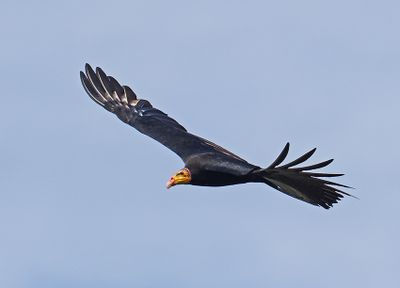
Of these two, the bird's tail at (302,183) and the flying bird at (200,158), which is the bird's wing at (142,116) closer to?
the flying bird at (200,158)

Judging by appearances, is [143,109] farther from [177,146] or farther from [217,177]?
[217,177]

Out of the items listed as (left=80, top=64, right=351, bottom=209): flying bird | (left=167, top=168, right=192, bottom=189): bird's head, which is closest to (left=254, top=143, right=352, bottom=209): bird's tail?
(left=80, top=64, right=351, bottom=209): flying bird

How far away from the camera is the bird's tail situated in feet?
94.7

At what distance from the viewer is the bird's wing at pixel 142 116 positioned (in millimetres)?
33531

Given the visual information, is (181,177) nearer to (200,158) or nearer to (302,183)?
(200,158)

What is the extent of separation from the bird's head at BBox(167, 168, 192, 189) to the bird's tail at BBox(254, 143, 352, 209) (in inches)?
84.7

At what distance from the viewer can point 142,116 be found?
35.8 metres

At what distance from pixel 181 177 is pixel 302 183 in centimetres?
324

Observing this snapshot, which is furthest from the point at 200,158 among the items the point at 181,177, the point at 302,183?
the point at 302,183

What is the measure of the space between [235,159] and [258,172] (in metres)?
2.18

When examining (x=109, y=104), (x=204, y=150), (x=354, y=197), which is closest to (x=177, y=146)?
(x=204, y=150)

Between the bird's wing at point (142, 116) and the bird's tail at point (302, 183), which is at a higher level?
the bird's wing at point (142, 116)

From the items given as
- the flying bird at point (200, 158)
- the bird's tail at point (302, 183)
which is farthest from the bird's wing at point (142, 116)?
the bird's tail at point (302, 183)

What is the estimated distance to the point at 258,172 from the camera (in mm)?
29812
